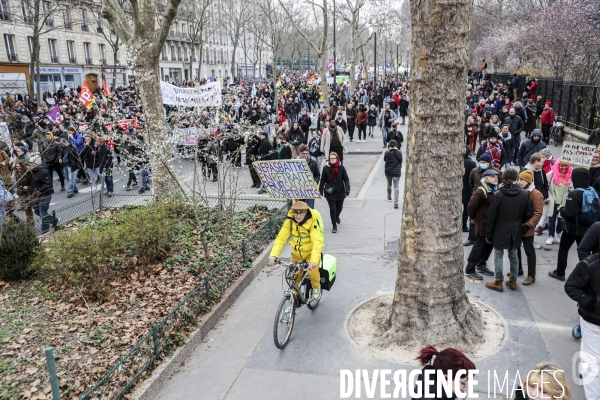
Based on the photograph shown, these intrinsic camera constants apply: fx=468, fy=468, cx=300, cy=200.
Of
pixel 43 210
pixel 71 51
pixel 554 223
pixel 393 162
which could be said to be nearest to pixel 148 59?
pixel 43 210

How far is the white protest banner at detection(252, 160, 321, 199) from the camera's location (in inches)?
303

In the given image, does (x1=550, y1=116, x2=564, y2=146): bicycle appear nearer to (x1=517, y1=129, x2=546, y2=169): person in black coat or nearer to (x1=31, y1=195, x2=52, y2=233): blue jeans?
(x1=517, y1=129, x2=546, y2=169): person in black coat

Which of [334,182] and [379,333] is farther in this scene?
[334,182]

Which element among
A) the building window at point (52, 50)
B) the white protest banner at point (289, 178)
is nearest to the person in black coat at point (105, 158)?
the white protest banner at point (289, 178)

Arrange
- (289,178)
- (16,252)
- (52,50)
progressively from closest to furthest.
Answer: (289,178) → (16,252) → (52,50)

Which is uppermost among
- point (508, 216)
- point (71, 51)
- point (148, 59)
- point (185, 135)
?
point (71, 51)

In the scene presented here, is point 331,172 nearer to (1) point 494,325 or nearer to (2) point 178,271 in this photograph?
(2) point 178,271

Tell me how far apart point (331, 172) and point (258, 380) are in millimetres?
5441

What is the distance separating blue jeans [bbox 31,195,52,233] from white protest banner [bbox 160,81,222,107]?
441 cm

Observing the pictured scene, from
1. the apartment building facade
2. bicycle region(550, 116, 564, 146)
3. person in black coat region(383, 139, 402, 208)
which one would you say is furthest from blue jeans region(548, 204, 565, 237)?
the apartment building facade

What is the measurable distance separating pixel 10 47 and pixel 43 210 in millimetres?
38173

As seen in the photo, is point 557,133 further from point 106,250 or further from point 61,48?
point 61,48

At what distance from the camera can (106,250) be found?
24.1ft

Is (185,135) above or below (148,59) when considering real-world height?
below
